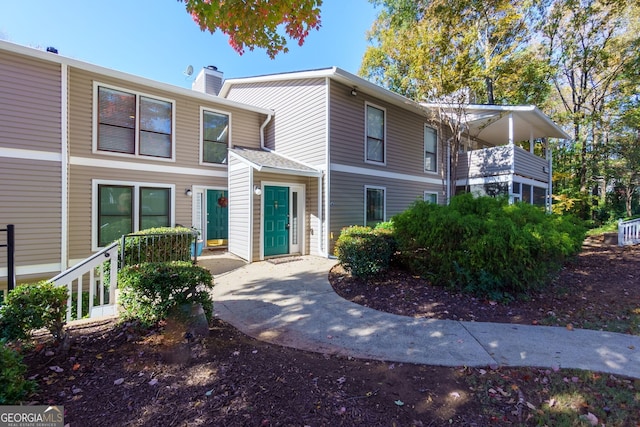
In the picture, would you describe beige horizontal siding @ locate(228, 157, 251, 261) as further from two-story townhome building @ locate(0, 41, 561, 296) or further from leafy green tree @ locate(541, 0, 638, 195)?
leafy green tree @ locate(541, 0, 638, 195)

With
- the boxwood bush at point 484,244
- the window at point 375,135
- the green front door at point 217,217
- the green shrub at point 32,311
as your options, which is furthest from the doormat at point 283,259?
the green shrub at point 32,311

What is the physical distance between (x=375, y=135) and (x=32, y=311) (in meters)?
9.46

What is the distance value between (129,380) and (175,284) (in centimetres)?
97

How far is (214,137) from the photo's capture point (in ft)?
33.2

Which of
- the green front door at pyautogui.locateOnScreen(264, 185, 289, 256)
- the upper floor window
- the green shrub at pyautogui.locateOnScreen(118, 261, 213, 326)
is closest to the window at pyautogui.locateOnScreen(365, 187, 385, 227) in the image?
the upper floor window

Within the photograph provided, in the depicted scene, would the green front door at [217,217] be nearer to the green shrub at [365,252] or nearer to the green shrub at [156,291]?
the green shrub at [365,252]

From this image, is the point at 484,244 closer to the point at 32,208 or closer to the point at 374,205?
the point at 374,205

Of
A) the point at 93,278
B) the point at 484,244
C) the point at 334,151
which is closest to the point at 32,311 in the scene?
the point at 93,278

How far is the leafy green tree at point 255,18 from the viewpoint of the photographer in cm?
376

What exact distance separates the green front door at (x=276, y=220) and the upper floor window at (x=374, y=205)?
2.80 meters

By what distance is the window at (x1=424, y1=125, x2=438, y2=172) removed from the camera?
12.1m

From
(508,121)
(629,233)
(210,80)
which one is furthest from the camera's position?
(210,80)

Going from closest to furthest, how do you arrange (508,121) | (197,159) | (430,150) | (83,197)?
1. (83,197)
2. (197,159)
3. (508,121)
4. (430,150)

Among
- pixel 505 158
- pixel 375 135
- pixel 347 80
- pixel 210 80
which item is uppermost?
pixel 210 80
